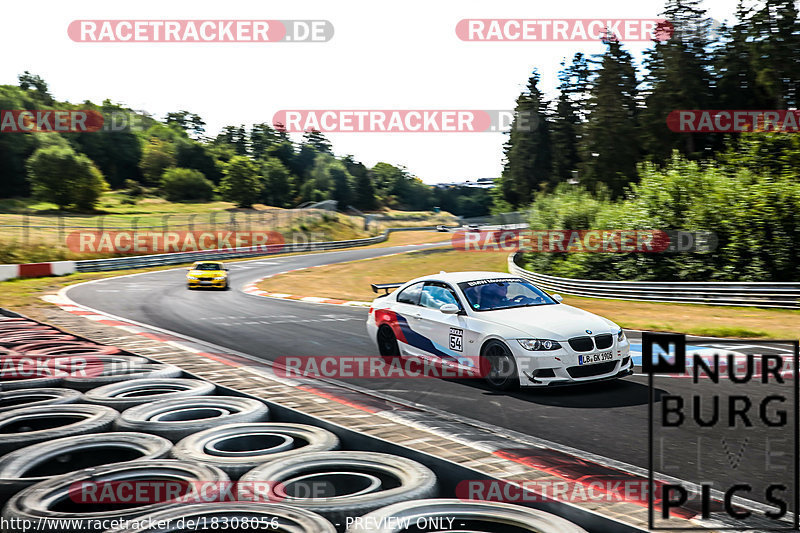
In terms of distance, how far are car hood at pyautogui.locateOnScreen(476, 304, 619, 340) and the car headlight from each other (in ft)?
0.20

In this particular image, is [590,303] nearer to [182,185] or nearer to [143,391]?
[143,391]

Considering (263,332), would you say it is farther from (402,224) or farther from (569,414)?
(402,224)

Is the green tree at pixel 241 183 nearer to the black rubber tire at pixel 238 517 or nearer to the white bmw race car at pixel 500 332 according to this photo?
the white bmw race car at pixel 500 332

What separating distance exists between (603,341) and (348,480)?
15.1 feet

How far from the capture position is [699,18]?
5519cm

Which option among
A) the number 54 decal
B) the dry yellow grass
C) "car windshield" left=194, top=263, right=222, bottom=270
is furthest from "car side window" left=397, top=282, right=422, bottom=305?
"car windshield" left=194, top=263, right=222, bottom=270

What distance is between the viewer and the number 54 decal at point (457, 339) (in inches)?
351

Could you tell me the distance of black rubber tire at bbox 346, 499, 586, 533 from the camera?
3.53 metres

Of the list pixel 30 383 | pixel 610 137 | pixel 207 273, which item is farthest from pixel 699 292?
pixel 610 137

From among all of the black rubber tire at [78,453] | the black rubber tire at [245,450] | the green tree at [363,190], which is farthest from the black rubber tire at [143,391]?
the green tree at [363,190]

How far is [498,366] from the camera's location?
27.7ft

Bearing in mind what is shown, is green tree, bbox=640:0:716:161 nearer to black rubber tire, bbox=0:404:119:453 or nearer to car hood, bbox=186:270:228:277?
car hood, bbox=186:270:228:277

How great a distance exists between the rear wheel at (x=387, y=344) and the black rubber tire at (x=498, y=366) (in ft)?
6.36

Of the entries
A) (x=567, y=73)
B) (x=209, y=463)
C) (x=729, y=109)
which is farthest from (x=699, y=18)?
(x=209, y=463)
